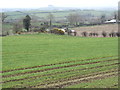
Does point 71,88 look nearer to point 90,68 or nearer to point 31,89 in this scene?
point 31,89

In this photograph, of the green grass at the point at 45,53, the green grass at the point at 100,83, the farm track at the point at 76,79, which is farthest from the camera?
the green grass at the point at 45,53

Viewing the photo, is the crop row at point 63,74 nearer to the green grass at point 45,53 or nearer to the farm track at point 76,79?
the farm track at point 76,79

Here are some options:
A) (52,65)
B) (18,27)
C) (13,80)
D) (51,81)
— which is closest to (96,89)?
(51,81)

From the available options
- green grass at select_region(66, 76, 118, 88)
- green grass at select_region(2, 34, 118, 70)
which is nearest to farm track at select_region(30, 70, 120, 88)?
green grass at select_region(66, 76, 118, 88)

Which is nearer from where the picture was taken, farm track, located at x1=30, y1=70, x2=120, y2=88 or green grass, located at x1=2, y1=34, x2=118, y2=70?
farm track, located at x1=30, y1=70, x2=120, y2=88

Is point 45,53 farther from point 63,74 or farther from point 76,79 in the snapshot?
point 76,79

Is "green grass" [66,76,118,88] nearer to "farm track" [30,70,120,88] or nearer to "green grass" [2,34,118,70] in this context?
"farm track" [30,70,120,88]

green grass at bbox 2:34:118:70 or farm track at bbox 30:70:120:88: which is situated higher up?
green grass at bbox 2:34:118:70

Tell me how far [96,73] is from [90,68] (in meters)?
2.07

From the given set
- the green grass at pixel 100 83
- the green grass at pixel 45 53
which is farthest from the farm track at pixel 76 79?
the green grass at pixel 45 53

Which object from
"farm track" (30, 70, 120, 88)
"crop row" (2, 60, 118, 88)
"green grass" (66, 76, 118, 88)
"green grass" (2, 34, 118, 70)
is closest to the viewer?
"green grass" (66, 76, 118, 88)

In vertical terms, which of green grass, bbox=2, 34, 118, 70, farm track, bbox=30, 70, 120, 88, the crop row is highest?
green grass, bbox=2, 34, 118, 70

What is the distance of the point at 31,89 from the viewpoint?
47.9 ft

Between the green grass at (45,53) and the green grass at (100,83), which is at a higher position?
the green grass at (45,53)
